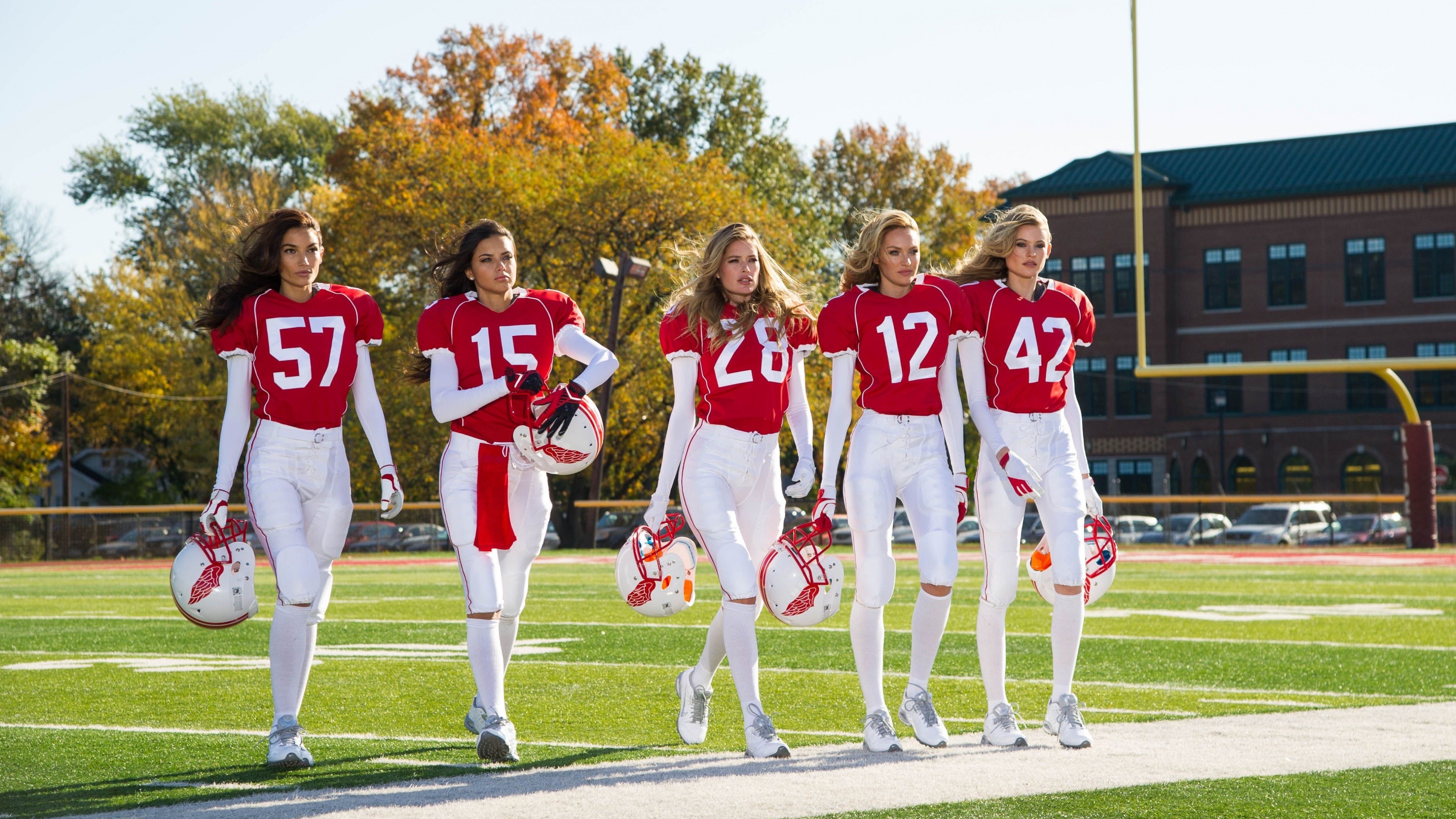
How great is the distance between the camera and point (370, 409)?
6082 mm

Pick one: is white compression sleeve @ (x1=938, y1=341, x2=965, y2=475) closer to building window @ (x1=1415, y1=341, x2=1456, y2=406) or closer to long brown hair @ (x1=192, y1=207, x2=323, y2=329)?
long brown hair @ (x1=192, y1=207, x2=323, y2=329)

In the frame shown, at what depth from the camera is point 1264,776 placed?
5.21 meters

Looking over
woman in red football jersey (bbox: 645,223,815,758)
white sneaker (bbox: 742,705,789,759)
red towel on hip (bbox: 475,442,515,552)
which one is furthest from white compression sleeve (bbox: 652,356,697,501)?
white sneaker (bbox: 742,705,789,759)

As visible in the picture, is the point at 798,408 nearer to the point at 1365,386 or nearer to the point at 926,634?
the point at 926,634

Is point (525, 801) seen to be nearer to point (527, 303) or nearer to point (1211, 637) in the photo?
point (527, 303)

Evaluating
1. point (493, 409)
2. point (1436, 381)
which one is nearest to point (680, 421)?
point (493, 409)

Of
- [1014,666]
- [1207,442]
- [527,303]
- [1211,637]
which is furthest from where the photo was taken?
[1207,442]

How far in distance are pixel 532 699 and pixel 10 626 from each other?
7.56 m

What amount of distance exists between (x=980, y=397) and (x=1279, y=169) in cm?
4911

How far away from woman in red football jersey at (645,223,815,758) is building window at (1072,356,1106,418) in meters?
49.8

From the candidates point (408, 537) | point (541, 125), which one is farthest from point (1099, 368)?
point (408, 537)

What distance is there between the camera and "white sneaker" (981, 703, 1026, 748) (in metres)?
5.92

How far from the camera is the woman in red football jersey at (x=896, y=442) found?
19.5 feet

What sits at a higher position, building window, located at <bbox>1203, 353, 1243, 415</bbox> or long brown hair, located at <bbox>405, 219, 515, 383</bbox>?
building window, located at <bbox>1203, 353, 1243, 415</bbox>
